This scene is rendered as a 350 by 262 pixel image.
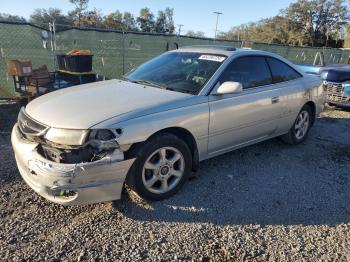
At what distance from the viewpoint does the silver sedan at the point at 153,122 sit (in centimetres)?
307

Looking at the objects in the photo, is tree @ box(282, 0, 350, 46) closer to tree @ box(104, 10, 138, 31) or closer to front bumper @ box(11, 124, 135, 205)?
tree @ box(104, 10, 138, 31)

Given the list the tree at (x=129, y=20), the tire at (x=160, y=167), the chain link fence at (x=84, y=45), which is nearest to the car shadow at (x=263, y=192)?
the tire at (x=160, y=167)

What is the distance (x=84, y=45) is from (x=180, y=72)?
7.46 meters

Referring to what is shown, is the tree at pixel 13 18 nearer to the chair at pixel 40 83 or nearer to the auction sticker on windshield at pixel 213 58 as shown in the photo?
the chair at pixel 40 83

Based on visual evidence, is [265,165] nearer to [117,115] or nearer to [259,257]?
[259,257]

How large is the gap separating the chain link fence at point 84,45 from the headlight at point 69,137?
5726 millimetres

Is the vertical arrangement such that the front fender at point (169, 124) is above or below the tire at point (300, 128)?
above

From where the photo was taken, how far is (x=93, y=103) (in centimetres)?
354

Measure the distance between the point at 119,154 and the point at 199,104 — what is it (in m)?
1.15

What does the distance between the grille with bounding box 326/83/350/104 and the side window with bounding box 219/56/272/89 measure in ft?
15.4

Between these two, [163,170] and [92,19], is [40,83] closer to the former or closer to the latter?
[163,170]

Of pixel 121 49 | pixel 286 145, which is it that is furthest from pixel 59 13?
pixel 286 145

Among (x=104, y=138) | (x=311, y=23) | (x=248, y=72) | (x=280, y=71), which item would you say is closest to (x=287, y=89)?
(x=280, y=71)

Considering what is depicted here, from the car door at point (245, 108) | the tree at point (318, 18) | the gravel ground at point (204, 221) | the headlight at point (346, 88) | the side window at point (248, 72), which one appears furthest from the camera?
the tree at point (318, 18)
